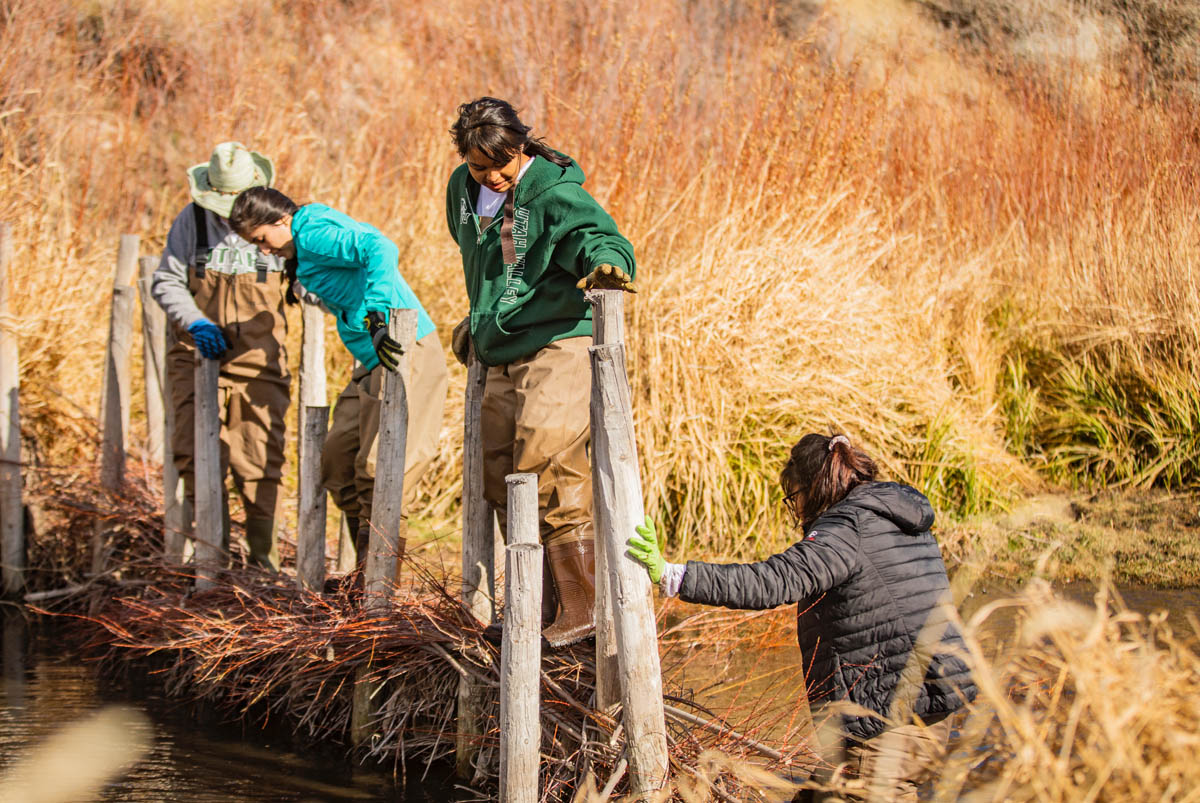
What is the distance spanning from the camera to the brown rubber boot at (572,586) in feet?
11.8

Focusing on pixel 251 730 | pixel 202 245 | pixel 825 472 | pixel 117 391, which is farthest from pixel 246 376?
pixel 825 472

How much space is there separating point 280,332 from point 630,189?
2.51m

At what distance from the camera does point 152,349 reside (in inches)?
241

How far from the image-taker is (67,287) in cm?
732

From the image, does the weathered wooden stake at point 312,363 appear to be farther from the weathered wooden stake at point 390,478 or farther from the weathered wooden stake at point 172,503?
the weathered wooden stake at point 390,478

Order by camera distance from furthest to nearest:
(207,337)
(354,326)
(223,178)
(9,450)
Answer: (9,450) → (223,178) → (207,337) → (354,326)

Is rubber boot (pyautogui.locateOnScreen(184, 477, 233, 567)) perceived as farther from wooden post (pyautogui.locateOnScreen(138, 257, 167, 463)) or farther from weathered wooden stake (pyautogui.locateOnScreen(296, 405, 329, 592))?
weathered wooden stake (pyautogui.locateOnScreen(296, 405, 329, 592))

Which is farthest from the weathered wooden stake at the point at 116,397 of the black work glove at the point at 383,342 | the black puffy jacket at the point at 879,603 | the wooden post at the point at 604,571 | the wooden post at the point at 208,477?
the black puffy jacket at the point at 879,603

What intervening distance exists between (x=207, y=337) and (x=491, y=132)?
2.16 m

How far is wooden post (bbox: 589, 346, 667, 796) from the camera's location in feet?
9.93

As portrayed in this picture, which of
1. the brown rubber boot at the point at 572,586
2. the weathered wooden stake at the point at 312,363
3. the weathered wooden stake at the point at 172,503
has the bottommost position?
the brown rubber boot at the point at 572,586

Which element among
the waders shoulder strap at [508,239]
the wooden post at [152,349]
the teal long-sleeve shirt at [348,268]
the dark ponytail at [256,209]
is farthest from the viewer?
the wooden post at [152,349]

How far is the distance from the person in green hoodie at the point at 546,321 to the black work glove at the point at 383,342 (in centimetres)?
44

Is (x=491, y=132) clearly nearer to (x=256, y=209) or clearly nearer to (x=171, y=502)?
(x=256, y=209)
